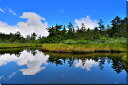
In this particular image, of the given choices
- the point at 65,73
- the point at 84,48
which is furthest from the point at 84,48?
the point at 65,73

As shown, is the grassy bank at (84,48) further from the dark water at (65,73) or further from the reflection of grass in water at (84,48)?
the dark water at (65,73)

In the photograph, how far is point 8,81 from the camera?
1213 centimetres

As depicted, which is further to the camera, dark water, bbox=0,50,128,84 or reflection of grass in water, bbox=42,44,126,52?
reflection of grass in water, bbox=42,44,126,52

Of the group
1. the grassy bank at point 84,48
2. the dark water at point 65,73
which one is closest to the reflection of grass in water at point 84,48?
the grassy bank at point 84,48

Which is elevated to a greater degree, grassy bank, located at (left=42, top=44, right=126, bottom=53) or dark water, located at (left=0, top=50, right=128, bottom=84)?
grassy bank, located at (left=42, top=44, right=126, bottom=53)

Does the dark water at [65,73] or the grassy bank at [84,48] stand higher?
the grassy bank at [84,48]

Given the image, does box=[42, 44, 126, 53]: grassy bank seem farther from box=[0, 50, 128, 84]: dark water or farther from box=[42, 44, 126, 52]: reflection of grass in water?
box=[0, 50, 128, 84]: dark water

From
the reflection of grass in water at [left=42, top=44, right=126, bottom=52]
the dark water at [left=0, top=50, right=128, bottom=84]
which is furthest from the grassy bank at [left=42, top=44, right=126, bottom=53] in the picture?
the dark water at [left=0, top=50, right=128, bottom=84]

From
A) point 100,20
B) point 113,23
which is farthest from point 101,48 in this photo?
point 100,20

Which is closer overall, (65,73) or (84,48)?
(65,73)

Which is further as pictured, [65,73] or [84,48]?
[84,48]

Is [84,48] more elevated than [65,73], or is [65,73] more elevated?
Answer: [84,48]

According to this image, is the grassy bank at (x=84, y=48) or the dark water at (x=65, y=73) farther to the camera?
the grassy bank at (x=84, y=48)

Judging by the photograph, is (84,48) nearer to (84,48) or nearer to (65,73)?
(84,48)
